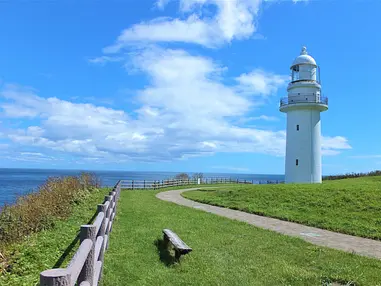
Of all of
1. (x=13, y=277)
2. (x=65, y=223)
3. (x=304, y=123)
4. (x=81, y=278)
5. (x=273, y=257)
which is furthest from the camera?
(x=304, y=123)

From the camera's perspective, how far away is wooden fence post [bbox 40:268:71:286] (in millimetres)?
2109

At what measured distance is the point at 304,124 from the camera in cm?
3080

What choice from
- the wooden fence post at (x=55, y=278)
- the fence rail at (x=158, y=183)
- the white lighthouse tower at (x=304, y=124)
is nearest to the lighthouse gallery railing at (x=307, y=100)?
the white lighthouse tower at (x=304, y=124)

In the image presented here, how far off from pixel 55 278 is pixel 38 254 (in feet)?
18.2

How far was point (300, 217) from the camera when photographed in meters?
14.2

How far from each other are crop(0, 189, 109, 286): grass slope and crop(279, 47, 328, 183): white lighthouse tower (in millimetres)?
23928

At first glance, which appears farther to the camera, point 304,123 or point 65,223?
point 304,123

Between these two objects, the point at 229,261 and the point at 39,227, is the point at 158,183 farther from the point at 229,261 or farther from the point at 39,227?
the point at 229,261

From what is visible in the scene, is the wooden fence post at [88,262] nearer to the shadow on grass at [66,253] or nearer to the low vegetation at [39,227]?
the low vegetation at [39,227]

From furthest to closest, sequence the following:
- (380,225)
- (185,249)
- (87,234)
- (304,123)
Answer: (304,123)
(380,225)
(185,249)
(87,234)

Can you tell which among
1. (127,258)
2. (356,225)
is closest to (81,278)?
(127,258)

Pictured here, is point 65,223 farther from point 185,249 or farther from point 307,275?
point 307,275

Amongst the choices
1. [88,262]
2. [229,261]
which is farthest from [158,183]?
[88,262]

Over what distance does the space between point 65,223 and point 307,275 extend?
709 cm
